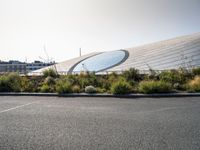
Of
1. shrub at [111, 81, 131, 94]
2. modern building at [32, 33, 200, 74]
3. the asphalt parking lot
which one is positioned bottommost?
the asphalt parking lot

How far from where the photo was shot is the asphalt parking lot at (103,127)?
4836 mm

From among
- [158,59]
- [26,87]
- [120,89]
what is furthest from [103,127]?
[158,59]

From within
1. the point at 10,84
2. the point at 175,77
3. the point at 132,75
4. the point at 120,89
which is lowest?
the point at 120,89

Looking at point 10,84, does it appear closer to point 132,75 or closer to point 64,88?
point 64,88

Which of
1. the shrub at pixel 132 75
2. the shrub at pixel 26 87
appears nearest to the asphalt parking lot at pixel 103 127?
the shrub at pixel 26 87

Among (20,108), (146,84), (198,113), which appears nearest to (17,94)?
(20,108)

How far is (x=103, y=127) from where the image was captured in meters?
6.16

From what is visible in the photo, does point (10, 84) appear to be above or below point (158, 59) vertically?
below

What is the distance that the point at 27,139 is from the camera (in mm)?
5336

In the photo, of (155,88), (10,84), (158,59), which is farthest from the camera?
(158,59)

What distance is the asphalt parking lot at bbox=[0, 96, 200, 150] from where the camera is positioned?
484 cm

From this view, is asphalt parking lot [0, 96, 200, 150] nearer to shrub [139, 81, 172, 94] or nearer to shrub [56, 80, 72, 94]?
shrub [139, 81, 172, 94]

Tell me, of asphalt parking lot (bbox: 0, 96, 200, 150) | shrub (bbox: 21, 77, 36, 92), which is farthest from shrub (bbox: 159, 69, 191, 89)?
shrub (bbox: 21, 77, 36, 92)

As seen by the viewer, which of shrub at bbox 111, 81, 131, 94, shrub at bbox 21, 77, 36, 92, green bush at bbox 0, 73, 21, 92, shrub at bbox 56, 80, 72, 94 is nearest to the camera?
shrub at bbox 111, 81, 131, 94
